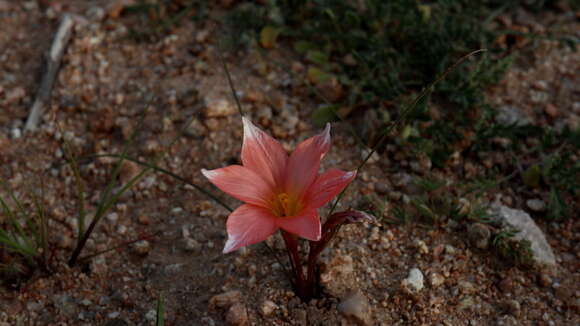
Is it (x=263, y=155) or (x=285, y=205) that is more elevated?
(x=263, y=155)

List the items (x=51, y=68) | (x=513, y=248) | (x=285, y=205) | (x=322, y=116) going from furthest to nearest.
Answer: (x=51, y=68), (x=322, y=116), (x=513, y=248), (x=285, y=205)

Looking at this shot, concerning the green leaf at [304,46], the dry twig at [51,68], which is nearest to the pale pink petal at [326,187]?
the green leaf at [304,46]

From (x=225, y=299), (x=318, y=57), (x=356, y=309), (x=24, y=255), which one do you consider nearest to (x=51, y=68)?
(x=24, y=255)

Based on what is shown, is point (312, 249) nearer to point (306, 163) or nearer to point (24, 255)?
point (306, 163)

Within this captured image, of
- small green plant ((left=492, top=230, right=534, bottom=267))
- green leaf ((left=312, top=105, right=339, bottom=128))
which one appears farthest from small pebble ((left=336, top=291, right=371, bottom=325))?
green leaf ((left=312, top=105, right=339, bottom=128))

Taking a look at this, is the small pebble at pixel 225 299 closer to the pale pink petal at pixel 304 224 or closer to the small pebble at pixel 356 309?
the small pebble at pixel 356 309

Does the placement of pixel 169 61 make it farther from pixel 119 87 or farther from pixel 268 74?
pixel 268 74

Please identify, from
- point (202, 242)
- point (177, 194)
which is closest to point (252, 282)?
point (202, 242)
